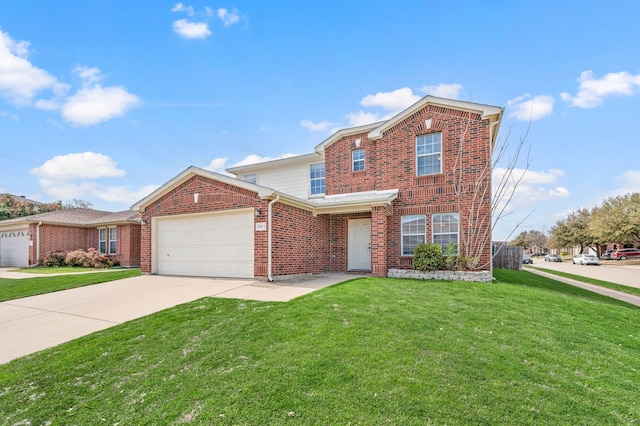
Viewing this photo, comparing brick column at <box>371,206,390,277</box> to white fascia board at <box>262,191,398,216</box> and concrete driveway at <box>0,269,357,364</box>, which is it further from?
concrete driveway at <box>0,269,357,364</box>

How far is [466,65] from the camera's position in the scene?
1212 centimetres

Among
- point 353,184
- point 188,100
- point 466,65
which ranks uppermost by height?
point 466,65

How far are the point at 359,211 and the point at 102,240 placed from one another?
18227mm

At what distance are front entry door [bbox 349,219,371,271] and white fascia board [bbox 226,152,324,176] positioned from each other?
3984 millimetres

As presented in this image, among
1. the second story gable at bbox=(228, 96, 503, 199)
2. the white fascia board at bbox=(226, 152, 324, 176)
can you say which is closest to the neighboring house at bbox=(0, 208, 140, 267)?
the white fascia board at bbox=(226, 152, 324, 176)

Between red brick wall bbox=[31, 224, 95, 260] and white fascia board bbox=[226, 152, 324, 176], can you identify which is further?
red brick wall bbox=[31, 224, 95, 260]

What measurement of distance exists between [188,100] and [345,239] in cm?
885

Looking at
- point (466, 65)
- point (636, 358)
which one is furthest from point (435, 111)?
point (636, 358)

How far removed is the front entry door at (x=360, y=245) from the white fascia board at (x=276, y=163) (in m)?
3.98

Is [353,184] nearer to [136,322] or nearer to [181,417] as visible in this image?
[136,322]

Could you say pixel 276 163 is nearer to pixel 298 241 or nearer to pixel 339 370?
pixel 298 241

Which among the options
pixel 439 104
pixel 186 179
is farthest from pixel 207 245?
pixel 439 104

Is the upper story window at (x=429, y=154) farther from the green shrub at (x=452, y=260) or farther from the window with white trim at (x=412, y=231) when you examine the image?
the green shrub at (x=452, y=260)

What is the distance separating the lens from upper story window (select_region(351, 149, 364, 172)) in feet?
48.3
